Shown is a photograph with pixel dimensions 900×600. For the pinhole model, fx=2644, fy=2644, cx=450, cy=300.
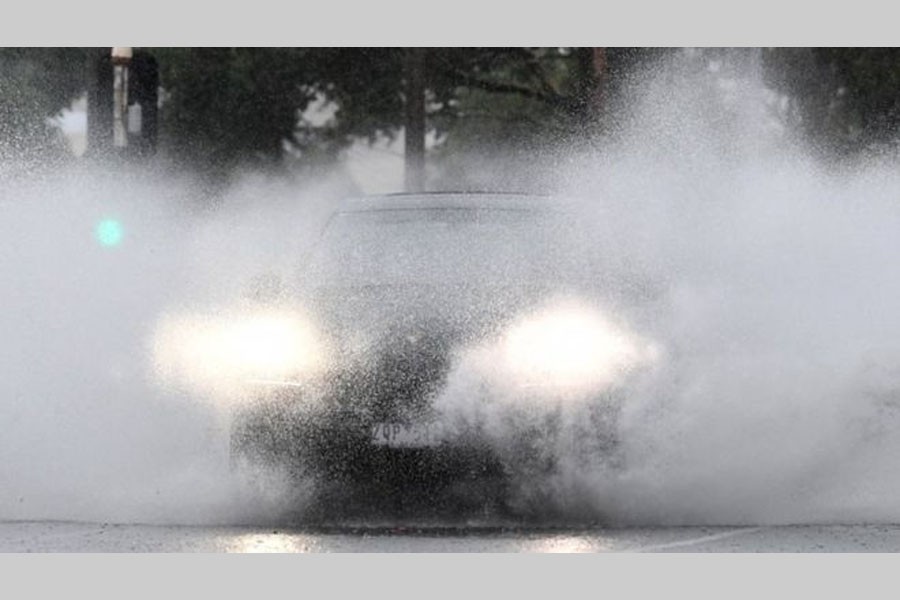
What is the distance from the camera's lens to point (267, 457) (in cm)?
1283

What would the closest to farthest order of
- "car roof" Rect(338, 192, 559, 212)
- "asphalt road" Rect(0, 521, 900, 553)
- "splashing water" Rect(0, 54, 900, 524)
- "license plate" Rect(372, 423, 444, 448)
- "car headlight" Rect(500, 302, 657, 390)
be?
"asphalt road" Rect(0, 521, 900, 553) → "license plate" Rect(372, 423, 444, 448) → "car headlight" Rect(500, 302, 657, 390) → "splashing water" Rect(0, 54, 900, 524) → "car roof" Rect(338, 192, 559, 212)

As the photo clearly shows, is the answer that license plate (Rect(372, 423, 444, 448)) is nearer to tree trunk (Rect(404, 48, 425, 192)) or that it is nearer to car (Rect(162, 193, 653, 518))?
car (Rect(162, 193, 653, 518))

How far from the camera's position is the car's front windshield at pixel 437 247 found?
44.7 feet

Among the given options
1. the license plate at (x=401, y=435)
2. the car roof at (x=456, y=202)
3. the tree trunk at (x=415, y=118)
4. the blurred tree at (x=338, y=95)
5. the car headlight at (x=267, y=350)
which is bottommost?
the license plate at (x=401, y=435)

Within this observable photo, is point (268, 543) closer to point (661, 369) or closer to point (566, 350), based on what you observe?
point (566, 350)

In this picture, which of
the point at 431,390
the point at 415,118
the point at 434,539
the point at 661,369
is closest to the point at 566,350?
the point at 431,390

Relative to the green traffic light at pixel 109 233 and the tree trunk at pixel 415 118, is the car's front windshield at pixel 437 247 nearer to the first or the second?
the green traffic light at pixel 109 233

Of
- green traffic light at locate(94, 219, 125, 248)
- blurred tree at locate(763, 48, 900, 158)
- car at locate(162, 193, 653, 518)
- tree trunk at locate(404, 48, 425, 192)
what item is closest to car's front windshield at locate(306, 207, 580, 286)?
car at locate(162, 193, 653, 518)

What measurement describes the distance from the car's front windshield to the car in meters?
0.28

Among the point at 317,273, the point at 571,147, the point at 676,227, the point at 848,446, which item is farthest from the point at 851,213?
the point at 571,147

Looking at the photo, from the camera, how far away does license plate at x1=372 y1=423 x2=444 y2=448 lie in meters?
12.6

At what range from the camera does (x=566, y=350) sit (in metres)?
12.7

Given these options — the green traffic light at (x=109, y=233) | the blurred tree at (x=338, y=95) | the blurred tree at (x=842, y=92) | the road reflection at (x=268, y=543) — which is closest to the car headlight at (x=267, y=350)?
the road reflection at (x=268, y=543)

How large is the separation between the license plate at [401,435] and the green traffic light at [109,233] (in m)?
6.48
